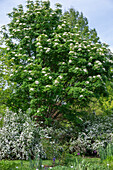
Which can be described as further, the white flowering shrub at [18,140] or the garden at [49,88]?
the garden at [49,88]

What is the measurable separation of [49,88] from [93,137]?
2657 mm

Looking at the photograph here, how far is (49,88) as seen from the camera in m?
7.14

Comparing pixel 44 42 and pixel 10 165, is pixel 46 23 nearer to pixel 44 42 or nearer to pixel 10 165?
pixel 44 42

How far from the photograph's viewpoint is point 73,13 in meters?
15.6

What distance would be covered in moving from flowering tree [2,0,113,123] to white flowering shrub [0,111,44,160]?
0.98 metres

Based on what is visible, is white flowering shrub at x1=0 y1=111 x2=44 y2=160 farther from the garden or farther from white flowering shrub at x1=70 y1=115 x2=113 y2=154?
white flowering shrub at x1=70 y1=115 x2=113 y2=154

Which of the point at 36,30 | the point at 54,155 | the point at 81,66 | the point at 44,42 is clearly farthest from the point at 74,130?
the point at 36,30

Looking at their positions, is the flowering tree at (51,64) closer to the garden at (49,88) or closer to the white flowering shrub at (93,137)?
the garden at (49,88)

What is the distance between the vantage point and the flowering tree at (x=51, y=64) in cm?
762

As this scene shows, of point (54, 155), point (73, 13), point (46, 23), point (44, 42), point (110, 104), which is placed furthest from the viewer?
point (73, 13)

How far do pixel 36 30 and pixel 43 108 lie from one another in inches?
148

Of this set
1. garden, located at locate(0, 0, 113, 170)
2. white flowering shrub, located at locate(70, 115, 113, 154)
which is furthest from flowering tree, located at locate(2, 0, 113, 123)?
white flowering shrub, located at locate(70, 115, 113, 154)

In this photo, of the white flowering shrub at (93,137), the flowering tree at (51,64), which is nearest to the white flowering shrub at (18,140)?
the flowering tree at (51,64)

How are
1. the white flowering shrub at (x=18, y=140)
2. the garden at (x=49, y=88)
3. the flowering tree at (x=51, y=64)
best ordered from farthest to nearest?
the flowering tree at (x=51, y=64)
the garden at (x=49, y=88)
the white flowering shrub at (x=18, y=140)
